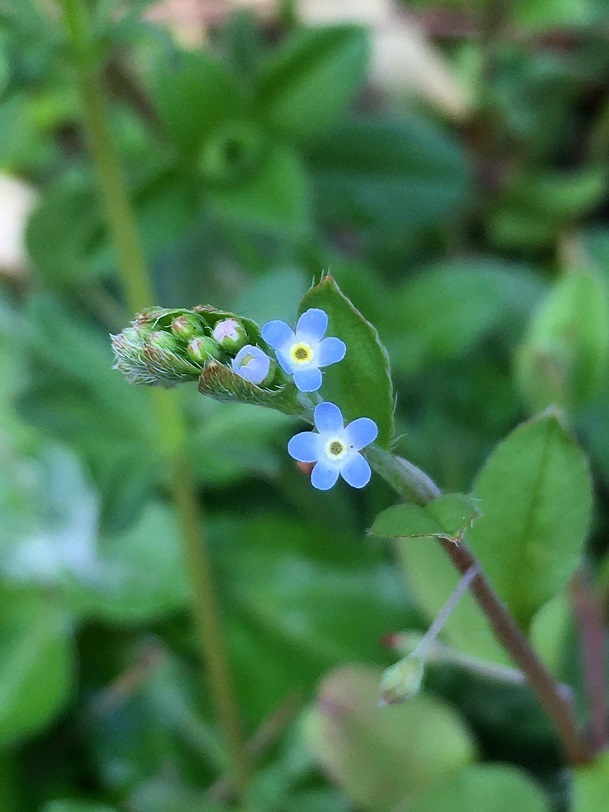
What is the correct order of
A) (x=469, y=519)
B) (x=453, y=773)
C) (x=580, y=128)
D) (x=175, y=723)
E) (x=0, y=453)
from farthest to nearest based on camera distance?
1. (x=580, y=128)
2. (x=0, y=453)
3. (x=175, y=723)
4. (x=453, y=773)
5. (x=469, y=519)

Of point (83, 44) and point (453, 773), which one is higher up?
point (83, 44)

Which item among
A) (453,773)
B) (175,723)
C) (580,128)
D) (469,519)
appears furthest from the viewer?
(580,128)

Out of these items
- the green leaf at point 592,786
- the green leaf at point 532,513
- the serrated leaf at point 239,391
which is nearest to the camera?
the serrated leaf at point 239,391

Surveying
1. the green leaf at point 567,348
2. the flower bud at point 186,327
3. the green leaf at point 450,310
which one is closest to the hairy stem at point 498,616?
the flower bud at point 186,327

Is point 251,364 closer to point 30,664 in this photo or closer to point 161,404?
point 161,404

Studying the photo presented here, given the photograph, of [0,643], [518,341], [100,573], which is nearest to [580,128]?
[518,341]

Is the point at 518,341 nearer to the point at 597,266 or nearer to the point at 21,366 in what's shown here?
the point at 597,266

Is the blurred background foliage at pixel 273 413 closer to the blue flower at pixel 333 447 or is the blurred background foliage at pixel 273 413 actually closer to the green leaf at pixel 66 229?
the green leaf at pixel 66 229

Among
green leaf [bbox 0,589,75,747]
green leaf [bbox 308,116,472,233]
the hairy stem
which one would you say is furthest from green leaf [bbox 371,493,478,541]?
green leaf [bbox 308,116,472,233]
